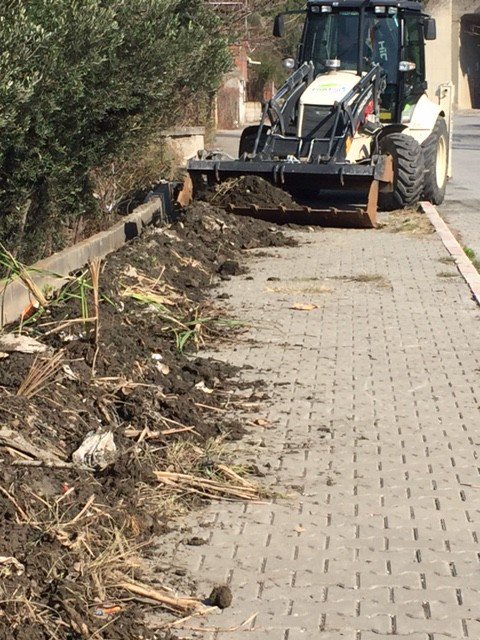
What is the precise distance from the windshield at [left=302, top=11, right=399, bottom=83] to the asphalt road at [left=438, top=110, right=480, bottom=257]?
2.33 meters

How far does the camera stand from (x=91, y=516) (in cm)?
536

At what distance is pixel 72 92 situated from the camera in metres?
10.4

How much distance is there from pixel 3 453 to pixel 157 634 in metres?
1.53

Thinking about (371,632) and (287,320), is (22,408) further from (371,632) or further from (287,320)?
(287,320)

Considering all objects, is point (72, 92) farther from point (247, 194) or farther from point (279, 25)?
point (279, 25)

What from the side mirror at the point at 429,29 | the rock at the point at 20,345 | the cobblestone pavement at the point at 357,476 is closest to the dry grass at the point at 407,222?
the side mirror at the point at 429,29

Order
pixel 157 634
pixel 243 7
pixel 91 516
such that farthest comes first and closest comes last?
1. pixel 243 7
2. pixel 91 516
3. pixel 157 634

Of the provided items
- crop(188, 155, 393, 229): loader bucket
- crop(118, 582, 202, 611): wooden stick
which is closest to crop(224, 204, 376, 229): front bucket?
crop(188, 155, 393, 229): loader bucket

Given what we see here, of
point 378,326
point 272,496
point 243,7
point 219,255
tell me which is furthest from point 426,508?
point 243,7

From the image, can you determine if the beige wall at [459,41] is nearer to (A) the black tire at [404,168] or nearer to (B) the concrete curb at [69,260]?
(A) the black tire at [404,168]

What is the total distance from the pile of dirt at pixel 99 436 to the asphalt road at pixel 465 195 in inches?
256

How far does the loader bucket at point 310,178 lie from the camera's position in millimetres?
14539

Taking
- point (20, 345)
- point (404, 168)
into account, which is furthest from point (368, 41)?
point (20, 345)

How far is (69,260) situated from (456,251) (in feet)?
15.5
